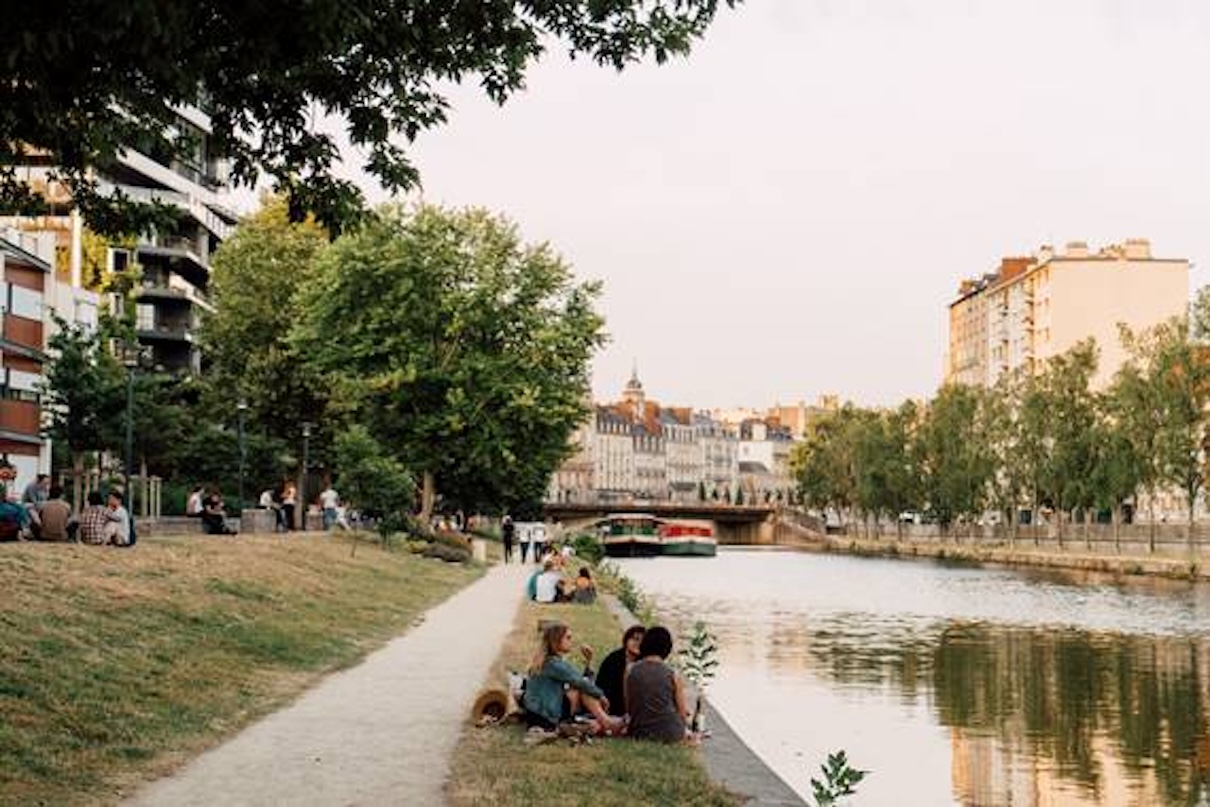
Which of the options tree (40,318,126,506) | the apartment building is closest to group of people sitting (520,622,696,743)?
tree (40,318,126,506)

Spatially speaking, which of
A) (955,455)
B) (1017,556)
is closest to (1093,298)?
(955,455)

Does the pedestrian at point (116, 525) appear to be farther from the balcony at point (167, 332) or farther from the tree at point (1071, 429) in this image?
the tree at point (1071, 429)

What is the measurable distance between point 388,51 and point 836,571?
79068 mm

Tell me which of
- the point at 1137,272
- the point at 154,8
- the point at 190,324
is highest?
the point at 1137,272

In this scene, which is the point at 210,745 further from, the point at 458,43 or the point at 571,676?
the point at 458,43

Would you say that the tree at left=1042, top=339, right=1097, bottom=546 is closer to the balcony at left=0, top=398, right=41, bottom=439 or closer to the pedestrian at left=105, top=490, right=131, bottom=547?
the balcony at left=0, top=398, right=41, bottom=439

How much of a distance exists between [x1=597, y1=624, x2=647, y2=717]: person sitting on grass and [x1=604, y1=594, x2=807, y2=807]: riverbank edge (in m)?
1.01

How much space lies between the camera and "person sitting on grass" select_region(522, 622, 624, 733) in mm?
16719

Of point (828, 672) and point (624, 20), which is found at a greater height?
point (624, 20)

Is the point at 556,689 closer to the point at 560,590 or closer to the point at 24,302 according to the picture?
the point at 560,590

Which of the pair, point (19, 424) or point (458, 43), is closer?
point (458, 43)

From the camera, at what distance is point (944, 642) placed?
40.3 metres

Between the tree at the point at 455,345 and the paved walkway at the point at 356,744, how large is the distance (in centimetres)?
3911

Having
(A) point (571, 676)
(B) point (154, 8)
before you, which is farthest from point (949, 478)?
(B) point (154, 8)
